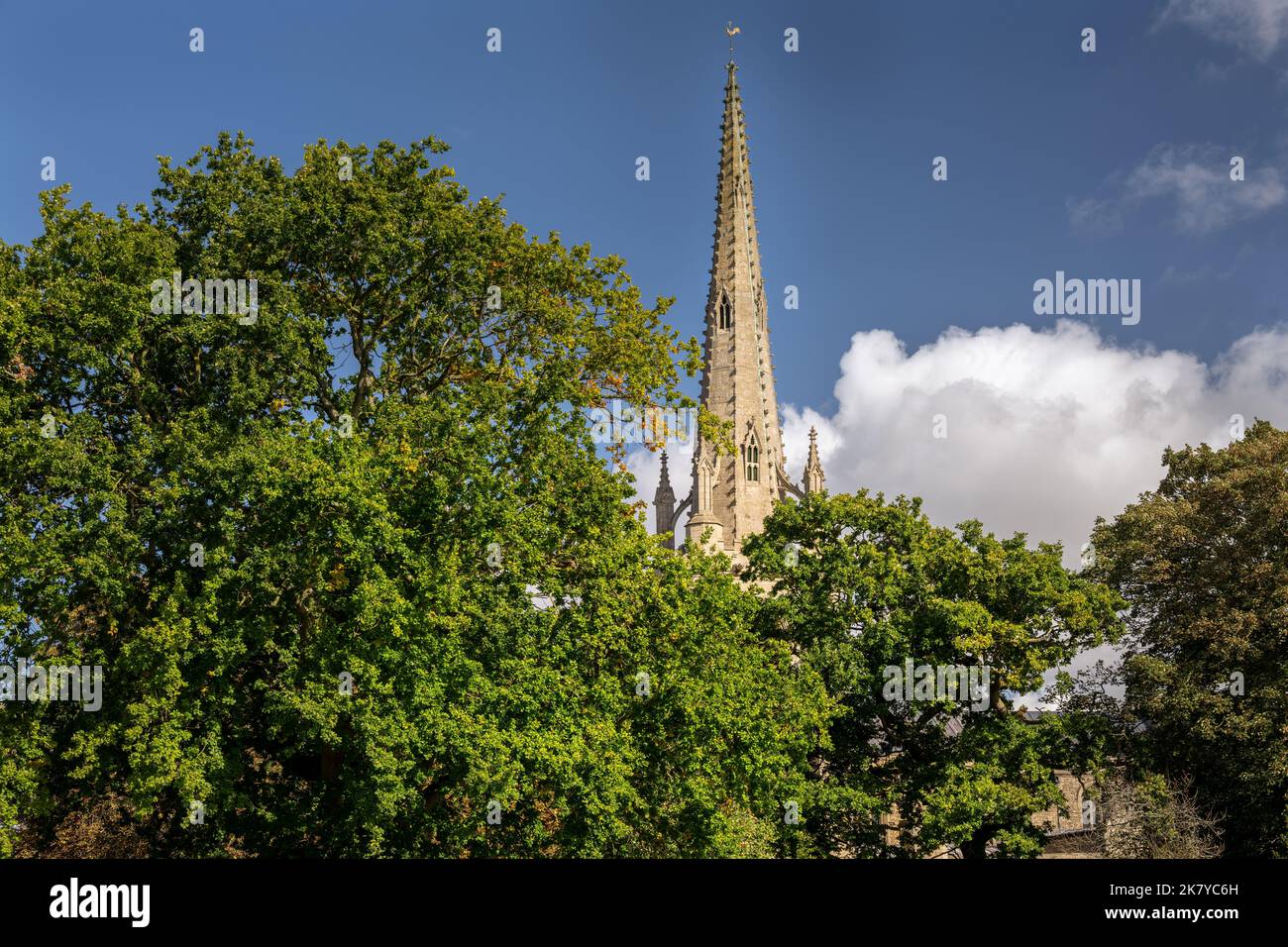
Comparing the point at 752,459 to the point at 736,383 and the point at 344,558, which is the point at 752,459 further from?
the point at 344,558

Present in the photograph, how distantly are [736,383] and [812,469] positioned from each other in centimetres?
1019

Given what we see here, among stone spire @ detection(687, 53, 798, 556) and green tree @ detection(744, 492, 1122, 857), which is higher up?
stone spire @ detection(687, 53, 798, 556)

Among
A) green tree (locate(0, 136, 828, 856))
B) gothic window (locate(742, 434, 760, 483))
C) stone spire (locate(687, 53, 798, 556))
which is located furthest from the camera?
gothic window (locate(742, 434, 760, 483))

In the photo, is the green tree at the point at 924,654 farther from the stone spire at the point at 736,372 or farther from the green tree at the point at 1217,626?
the stone spire at the point at 736,372

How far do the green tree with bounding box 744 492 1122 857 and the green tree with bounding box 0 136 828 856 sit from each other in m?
6.10

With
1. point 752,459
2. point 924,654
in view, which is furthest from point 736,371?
point 924,654

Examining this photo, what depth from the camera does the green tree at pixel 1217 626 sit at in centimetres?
3484

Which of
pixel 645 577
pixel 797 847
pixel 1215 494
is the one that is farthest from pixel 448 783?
pixel 1215 494

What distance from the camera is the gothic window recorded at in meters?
84.9

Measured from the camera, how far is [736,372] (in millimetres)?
86812

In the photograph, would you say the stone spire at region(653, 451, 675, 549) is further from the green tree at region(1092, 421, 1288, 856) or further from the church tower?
the green tree at region(1092, 421, 1288, 856)

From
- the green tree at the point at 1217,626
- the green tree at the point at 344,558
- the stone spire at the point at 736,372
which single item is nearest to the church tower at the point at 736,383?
the stone spire at the point at 736,372

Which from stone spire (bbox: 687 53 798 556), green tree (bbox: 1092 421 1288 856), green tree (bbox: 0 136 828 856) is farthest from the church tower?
green tree (bbox: 0 136 828 856)
